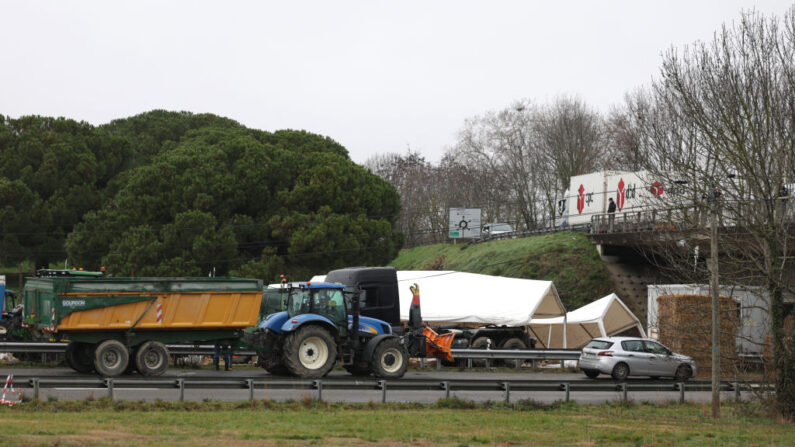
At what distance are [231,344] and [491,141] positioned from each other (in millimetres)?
56541

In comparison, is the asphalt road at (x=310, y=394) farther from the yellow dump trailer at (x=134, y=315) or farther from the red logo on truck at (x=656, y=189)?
the red logo on truck at (x=656, y=189)

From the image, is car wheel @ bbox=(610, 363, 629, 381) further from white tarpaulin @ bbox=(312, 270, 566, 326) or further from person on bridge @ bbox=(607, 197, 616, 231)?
person on bridge @ bbox=(607, 197, 616, 231)

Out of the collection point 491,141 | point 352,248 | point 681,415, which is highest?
point 491,141

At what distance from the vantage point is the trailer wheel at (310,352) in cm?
2266

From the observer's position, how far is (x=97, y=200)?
179ft

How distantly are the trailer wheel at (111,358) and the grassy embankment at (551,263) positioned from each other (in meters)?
33.5

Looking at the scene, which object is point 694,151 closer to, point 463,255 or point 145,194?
point 145,194

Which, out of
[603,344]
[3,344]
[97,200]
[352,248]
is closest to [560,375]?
[603,344]

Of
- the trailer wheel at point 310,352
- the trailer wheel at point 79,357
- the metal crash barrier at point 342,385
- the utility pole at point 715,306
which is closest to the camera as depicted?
the metal crash barrier at point 342,385

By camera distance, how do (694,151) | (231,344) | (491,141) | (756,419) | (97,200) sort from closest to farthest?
(756,419) < (694,151) < (231,344) < (97,200) < (491,141)

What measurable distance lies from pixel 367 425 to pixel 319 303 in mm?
8742

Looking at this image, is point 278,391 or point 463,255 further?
point 463,255

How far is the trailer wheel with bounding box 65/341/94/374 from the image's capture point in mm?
23656

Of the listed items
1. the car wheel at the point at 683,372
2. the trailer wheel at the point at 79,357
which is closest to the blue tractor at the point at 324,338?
the trailer wheel at the point at 79,357
